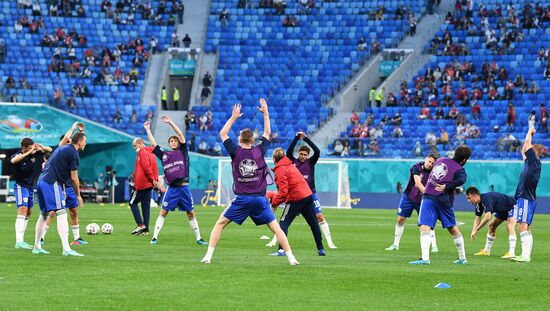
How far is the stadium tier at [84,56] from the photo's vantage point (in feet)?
198

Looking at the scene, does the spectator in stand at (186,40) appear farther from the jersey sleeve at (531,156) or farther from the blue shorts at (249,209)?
the blue shorts at (249,209)

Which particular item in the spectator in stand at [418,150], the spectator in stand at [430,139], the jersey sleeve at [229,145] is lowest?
the spectator in stand at [418,150]

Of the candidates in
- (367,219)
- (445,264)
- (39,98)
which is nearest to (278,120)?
(39,98)

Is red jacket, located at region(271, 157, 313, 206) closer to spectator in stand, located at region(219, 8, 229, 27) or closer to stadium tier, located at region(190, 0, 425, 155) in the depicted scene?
stadium tier, located at region(190, 0, 425, 155)

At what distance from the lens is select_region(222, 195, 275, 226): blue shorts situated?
17.5 meters

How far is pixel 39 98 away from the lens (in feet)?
197

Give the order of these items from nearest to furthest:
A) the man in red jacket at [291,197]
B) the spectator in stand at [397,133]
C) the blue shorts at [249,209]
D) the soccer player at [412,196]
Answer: the blue shorts at [249,209]
the man in red jacket at [291,197]
the soccer player at [412,196]
the spectator in stand at [397,133]

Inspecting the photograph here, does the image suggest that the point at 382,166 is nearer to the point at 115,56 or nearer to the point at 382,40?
the point at 382,40

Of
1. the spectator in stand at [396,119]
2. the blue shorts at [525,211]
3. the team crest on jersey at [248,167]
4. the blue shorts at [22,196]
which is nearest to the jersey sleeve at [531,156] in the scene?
the blue shorts at [525,211]

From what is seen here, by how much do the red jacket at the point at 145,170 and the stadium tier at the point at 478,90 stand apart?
27088 mm

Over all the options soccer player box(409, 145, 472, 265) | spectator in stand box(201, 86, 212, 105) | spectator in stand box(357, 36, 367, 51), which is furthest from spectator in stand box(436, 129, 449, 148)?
soccer player box(409, 145, 472, 265)

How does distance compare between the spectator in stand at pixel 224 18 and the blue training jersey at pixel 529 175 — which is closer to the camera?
the blue training jersey at pixel 529 175

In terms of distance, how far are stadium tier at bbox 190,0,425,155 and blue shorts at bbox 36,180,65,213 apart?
1500 inches

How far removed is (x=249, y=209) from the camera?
1759 cm
